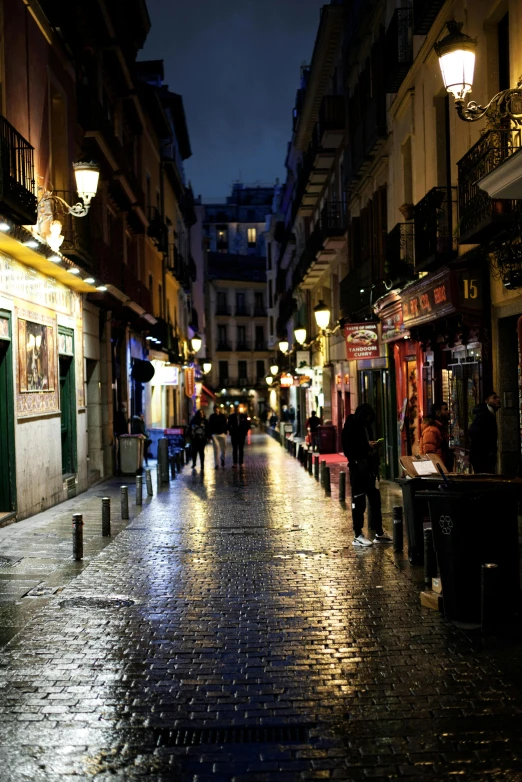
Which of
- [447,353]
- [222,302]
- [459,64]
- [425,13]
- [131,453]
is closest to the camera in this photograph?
[459,64]

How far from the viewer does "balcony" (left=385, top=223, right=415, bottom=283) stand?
17.8m

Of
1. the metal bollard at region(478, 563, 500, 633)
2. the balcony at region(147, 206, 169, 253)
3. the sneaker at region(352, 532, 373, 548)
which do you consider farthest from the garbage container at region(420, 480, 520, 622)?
the balcony at region(147, 206, 169, 253)

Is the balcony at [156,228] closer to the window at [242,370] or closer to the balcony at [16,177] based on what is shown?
the balcony at [16,177]

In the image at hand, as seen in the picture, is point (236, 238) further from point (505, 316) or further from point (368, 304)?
point (505, 316)

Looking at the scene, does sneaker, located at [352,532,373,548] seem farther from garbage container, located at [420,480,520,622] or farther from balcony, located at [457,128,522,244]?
balcony, located at [457,128,522,244]

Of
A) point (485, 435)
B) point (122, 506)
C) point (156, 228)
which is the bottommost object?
point (122, 506)

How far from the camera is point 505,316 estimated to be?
12688 millimetres

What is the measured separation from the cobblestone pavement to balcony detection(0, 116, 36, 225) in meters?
5.27

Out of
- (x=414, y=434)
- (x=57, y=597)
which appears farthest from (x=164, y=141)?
(x=57, y=597)

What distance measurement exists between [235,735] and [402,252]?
47.9ft

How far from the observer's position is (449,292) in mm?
13406

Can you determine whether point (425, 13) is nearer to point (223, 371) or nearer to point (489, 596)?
point (489, 596)

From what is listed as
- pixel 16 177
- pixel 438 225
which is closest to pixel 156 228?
pixel 438 225

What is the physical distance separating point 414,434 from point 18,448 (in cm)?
894
